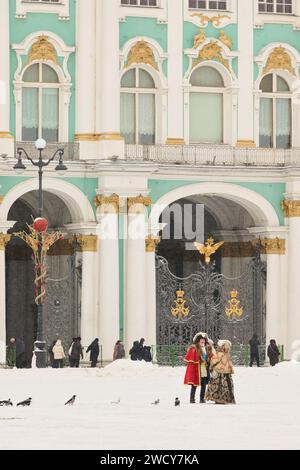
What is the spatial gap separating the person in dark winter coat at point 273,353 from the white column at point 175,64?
7.24 m

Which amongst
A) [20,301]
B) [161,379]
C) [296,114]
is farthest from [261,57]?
[161,379]

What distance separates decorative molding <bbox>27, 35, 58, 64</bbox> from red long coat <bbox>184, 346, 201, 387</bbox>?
66.6ft

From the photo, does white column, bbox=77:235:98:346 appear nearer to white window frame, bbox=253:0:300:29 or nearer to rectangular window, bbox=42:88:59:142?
rectangular window, bbox=42:88:59:142

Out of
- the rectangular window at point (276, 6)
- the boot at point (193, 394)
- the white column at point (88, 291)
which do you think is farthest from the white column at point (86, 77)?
the boot at point (193, 394)

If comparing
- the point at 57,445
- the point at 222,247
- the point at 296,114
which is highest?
the point at 296,114

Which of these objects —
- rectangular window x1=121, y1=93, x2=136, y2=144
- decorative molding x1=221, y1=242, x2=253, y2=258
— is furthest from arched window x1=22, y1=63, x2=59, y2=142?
decorative molding x1=221, y1=242, x2=253, y2=258

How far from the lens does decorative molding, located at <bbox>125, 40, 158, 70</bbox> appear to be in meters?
65.2

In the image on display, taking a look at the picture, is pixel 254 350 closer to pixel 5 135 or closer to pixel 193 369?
pixel 5 135

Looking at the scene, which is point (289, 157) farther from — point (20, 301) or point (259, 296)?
point (20, 301)

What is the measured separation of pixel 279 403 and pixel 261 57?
77.0ft

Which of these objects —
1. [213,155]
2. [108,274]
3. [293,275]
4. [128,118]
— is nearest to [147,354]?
[108,274]

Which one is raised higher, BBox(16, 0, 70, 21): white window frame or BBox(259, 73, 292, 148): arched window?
BBox(16, 0, 70, 21): white window frame

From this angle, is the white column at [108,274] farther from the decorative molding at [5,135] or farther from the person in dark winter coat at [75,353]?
the decorative molding at [5,135]

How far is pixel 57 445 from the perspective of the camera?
34.0 metres
